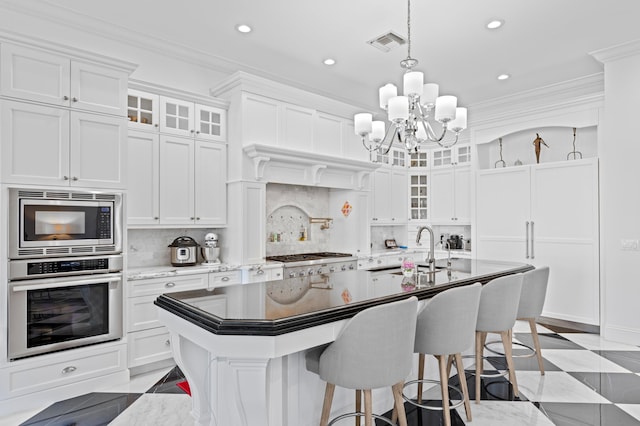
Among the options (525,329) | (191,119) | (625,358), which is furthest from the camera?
(525,329)

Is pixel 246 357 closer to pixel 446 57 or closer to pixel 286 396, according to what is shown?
pixel 286 396

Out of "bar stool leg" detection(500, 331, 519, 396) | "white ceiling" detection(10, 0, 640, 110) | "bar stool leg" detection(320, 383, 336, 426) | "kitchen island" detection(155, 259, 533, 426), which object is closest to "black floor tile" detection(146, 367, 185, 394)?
"kitchen island" detection(155, 259, 533, 426)

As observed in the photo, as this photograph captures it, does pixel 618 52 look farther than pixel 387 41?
Yes

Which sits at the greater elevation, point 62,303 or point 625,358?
point 62,303

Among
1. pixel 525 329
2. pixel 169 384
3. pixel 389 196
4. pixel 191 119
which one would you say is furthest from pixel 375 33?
pixel 525 329

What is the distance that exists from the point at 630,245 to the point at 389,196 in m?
3.16

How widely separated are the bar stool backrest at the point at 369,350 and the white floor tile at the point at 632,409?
1.99 meters

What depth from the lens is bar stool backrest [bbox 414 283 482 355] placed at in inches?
84.7

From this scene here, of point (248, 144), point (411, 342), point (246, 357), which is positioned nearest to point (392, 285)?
point (411, 342)

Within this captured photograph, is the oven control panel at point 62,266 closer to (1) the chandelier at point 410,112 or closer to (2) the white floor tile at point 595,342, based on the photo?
(1) the chandelier at point 410,112

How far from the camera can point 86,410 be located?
2.71 m

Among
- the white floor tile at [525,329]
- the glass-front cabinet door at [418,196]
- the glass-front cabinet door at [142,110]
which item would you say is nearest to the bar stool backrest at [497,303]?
the white floor tile at [525,329]

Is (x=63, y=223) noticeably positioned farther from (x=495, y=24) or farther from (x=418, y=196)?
(x=418, y=196)

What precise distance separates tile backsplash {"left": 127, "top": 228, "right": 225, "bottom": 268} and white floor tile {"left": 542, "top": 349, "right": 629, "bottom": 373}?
145 inches
